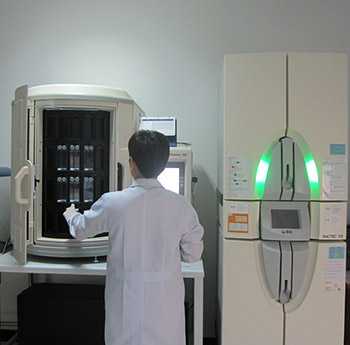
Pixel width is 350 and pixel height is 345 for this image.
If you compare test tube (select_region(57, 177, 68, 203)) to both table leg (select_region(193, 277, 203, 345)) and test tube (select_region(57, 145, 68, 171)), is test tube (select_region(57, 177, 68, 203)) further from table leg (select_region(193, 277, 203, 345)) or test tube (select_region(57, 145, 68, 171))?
table leg (select_region(193, 277, 203, 345))

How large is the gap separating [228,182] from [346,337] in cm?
121

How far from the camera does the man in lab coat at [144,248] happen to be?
1.65 metres

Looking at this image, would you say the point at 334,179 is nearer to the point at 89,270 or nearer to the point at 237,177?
the point at 237,177

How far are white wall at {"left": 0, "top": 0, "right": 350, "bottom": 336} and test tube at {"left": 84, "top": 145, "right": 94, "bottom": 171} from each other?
870 millimetres

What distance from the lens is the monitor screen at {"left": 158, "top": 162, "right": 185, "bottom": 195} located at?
249 cm

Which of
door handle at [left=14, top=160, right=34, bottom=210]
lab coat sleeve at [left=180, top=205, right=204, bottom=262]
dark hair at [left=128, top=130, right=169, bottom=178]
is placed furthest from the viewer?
door handle at [left=14, top=160, right=34, bottom=210]

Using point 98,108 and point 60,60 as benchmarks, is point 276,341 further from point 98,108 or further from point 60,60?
point 60,60

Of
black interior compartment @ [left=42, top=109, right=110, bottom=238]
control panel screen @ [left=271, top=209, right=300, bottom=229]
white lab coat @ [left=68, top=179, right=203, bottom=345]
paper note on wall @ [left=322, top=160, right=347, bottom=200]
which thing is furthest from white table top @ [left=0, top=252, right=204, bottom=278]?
paper note on wall @ [left=322, top=160, right=347, bottom=200]

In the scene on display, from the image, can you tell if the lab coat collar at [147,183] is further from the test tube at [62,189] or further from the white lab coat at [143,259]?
the test tube at [62,189]

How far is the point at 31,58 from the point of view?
300cm

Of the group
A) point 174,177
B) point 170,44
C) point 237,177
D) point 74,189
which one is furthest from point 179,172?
point 170,44

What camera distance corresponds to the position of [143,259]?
65.3 inches

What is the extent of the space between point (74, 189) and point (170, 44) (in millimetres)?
1369

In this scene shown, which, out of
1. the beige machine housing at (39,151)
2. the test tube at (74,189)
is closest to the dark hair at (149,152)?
the beige machine housing at (39,151)
